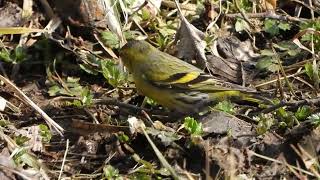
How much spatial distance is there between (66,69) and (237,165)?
1848 millimetres

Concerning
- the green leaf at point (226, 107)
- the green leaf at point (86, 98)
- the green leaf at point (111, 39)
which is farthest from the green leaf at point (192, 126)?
the green leaf at point (111, 39)

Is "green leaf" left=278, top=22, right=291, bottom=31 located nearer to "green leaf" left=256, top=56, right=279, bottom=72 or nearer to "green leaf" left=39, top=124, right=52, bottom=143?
"green leaf" left=256, top=56, right=279, bottom=72

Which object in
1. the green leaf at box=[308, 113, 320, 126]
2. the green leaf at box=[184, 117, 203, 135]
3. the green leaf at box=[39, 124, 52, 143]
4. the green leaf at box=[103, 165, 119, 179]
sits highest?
the green leaf at box=[308, 113, 320, 126]

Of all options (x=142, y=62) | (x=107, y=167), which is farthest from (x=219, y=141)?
(x=142, y=62)

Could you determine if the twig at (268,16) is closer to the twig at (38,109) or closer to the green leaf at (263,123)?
the green leaf at (263,123)

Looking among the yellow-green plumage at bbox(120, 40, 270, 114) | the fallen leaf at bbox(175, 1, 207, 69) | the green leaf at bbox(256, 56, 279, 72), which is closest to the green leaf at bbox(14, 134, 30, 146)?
the yellow-green plumage at bbox(120, 40, 270, 114)

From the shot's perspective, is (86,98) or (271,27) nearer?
(86,98)

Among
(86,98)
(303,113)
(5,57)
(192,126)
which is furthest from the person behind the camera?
(5,57)

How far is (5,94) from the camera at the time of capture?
5.21 meters

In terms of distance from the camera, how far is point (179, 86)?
16.3ft

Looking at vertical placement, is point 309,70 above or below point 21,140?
above

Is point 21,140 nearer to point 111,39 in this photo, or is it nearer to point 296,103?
point 111,39

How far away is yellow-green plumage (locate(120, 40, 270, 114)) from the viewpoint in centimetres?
487

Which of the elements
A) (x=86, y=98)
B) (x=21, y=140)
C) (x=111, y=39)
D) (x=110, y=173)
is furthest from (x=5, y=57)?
(x=110, y=173)
